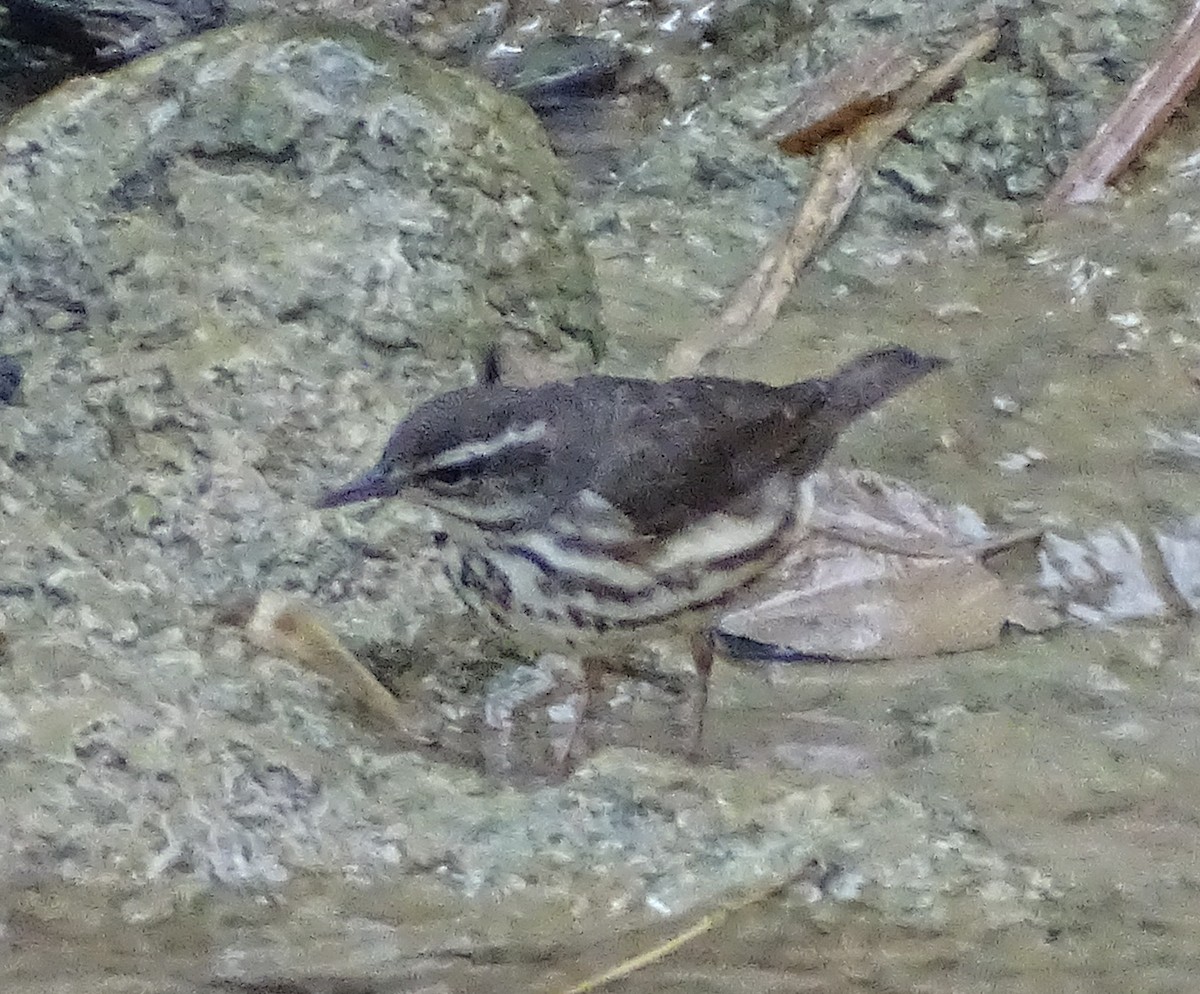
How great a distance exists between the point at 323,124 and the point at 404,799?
1.52 m

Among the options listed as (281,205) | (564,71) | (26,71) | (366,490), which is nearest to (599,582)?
(366,490)

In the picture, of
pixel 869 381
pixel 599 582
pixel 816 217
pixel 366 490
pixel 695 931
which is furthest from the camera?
pixel 816 217

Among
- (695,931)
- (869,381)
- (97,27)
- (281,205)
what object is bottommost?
(695,931)

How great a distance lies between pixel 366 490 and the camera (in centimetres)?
231

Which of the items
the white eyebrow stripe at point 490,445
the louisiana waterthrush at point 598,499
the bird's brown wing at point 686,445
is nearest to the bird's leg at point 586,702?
the louisiana waterthrush at point 598,499

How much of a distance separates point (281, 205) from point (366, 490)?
38.7 inches

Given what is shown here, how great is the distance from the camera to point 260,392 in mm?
2814

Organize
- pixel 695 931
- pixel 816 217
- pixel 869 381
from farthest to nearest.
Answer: pixel 816 217
pixel 869 381
pixel 695 931

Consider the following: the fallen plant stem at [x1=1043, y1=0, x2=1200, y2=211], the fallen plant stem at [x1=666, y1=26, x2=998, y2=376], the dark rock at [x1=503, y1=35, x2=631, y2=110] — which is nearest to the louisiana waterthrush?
the fallen plant stem at [x1=666, y1=26, x2=998, y2=376]

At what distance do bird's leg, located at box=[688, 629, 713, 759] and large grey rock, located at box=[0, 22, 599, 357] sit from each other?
0.77 m

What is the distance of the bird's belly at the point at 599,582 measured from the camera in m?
2.45

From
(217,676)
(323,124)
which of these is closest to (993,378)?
(323,124)

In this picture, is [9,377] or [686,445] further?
[9,377]

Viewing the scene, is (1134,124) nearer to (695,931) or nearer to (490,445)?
(490,445)
